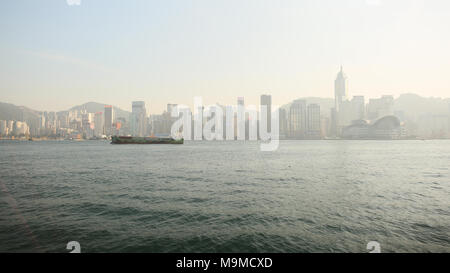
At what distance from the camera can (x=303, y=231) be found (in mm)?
11797

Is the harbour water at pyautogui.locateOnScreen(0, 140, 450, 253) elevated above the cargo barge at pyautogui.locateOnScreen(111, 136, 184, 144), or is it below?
Answer: below

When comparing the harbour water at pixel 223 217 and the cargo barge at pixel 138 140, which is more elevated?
the cargo barge at pixel 138 140

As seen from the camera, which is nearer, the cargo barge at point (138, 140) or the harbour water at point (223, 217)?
the harbour water at point (223, 217)

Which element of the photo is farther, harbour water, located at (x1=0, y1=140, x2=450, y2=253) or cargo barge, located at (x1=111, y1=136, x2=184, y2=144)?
cargo barge, located at (x1=111, y1=136, x2=184, y2=144)

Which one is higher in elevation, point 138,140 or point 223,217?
point 138,140

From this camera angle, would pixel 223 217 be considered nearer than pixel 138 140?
Yes

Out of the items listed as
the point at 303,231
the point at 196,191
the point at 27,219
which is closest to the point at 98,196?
the point at 27,219

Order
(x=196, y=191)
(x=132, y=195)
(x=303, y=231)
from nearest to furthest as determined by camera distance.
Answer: (x=303, y=231) → (x=132, y=195) → (x=196, y=191)

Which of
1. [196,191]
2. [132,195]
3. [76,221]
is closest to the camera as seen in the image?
[76,221]
